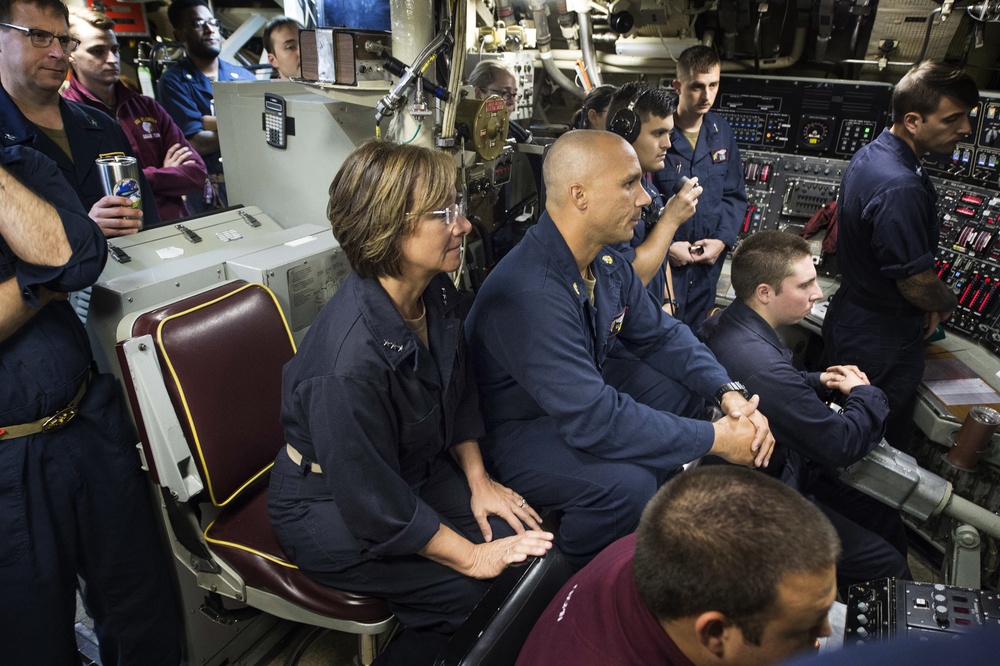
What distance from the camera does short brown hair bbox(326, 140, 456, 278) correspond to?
150 centimetres

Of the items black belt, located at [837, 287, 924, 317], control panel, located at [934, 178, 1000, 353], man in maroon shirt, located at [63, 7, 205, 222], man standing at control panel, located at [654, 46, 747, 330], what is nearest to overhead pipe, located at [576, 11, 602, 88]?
man standing at control panel, located at [654, 46, 747, 330]

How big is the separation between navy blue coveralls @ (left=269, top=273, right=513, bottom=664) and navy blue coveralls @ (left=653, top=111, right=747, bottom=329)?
5.57 feet

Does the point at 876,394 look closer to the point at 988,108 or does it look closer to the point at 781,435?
the point at 781,435

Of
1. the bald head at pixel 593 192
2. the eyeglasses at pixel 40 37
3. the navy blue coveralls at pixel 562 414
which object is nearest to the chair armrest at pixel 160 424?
the navy blue coveralls at pixel 562 414

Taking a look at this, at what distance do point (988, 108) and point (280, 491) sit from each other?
332 centimetres

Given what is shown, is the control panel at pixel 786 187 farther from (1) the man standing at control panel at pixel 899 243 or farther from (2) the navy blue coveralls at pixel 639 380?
(2) the navy blue coveralls at pixel 639 380

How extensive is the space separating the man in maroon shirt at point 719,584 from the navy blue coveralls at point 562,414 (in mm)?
739

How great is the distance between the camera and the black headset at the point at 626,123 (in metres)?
2.53

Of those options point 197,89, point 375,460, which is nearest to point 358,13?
point 375,460

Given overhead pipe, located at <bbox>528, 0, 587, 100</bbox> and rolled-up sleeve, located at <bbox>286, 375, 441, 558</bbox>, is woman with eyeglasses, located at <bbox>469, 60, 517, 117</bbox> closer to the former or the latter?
overhead pipe, located at <bbox>528, 0, 587, 100</bbox>

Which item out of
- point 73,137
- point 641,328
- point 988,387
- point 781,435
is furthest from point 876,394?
point 73,137

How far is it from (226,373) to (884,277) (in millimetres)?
2506

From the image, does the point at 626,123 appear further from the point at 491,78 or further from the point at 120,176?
the point at 120,176

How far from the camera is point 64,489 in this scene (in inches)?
63.7
